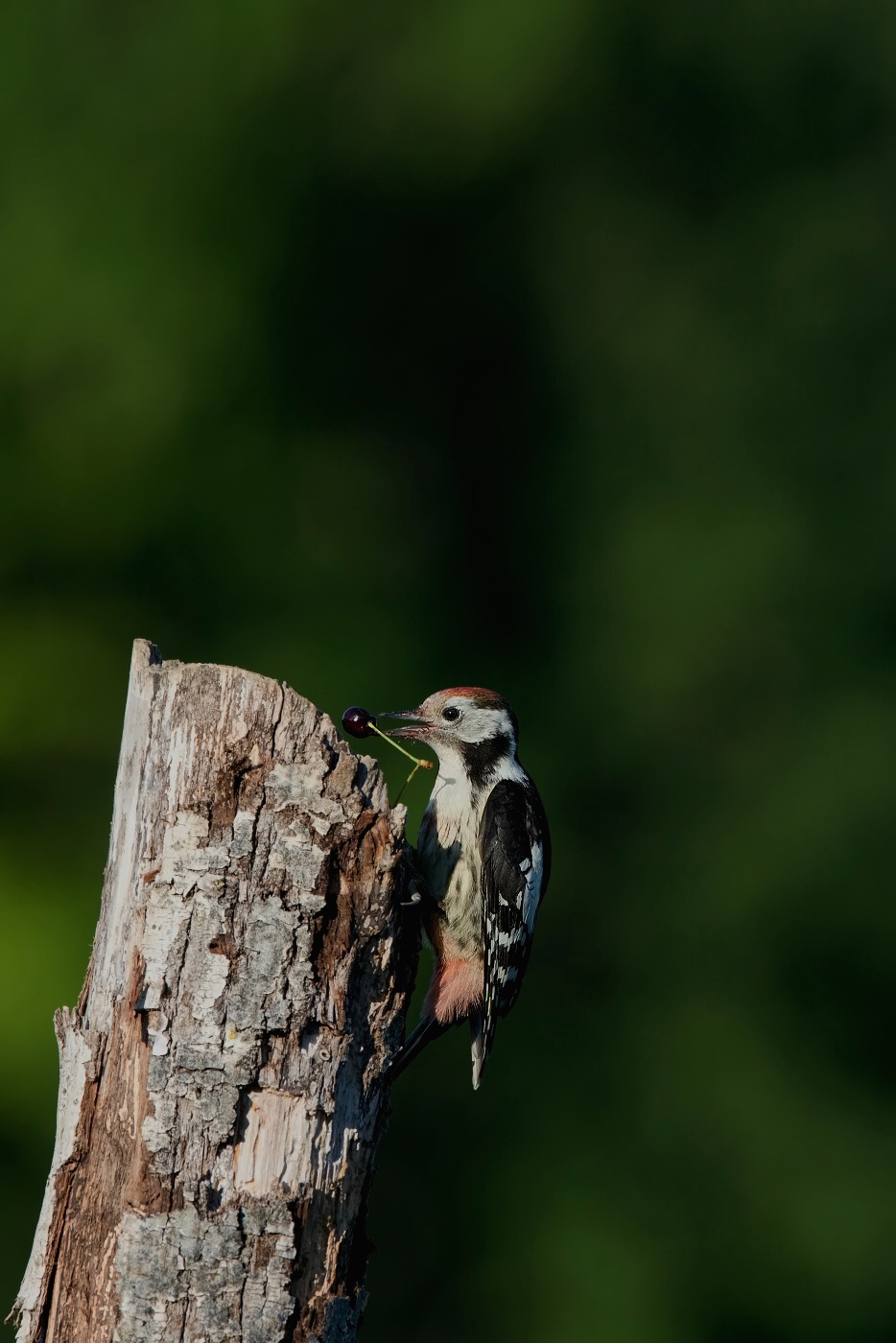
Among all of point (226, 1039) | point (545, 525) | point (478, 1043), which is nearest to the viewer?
point (226, 1039)

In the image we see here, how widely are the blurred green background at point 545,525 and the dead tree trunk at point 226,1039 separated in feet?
12.7

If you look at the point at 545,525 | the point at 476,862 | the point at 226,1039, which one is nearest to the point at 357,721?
the point at 476,862

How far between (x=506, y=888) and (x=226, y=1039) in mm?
1668

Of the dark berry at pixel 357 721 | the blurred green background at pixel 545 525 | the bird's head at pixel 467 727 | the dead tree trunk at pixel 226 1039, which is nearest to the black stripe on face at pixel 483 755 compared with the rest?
the bird's head at pixel 467 727

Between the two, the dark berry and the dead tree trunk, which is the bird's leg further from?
the dead tree trunk

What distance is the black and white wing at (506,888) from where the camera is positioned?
13.4 feet

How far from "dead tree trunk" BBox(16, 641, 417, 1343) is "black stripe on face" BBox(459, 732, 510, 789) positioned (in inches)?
63.5

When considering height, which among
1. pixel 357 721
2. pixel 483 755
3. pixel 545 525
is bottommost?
pixel 357 721

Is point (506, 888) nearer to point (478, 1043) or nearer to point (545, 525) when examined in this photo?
point (478, 1043)

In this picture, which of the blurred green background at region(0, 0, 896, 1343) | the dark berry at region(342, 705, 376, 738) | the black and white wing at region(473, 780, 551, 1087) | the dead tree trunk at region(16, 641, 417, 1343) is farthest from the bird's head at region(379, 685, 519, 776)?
the blurred green background at region(0, 0, 896, 1343)

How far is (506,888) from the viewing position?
4094 millimetres

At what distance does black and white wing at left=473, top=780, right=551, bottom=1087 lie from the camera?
13.4 ft

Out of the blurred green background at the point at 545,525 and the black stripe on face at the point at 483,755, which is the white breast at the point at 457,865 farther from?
the blurred green background at the point at 545,525

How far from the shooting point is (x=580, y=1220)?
329 inches
